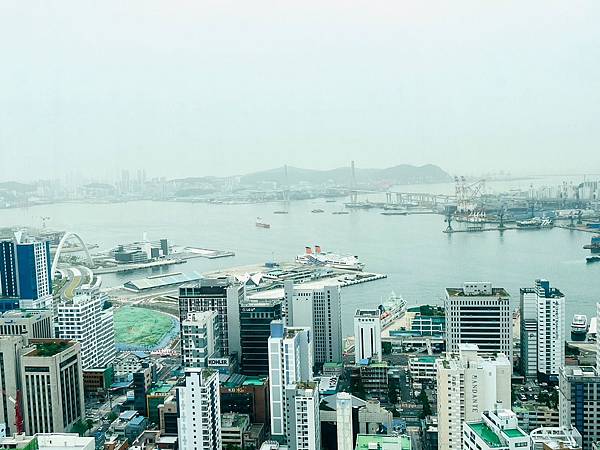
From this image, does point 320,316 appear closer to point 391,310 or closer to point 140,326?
point 391,310

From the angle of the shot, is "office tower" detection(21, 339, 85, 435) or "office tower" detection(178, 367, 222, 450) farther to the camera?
"office tower" detection(21, 339, 85, 435)

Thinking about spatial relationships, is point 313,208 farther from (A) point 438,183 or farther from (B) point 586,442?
(B) point 586,442

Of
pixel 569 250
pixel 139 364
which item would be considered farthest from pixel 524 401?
pixel 569 250

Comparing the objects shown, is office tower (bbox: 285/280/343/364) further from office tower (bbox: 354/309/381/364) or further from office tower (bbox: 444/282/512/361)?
office tower (bbox: 444/282/512/361)

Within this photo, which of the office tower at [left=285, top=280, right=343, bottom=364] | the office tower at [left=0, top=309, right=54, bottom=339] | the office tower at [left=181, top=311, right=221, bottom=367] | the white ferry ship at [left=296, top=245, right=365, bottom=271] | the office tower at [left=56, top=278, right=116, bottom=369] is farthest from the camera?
the white ferry ship at [left=296, top=245, right=365, bottom=271]

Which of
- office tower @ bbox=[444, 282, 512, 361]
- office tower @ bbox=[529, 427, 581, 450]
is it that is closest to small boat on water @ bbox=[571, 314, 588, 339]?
office tower @ bbox=[444, 282, 512, 361]

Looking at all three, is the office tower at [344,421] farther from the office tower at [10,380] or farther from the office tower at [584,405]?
the office tower at [10,380]

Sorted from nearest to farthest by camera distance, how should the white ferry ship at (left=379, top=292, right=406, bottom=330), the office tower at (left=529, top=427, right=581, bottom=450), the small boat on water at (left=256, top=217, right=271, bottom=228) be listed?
the office tower at (left=529, top=427, right=581, bottom=450), the white ferry ship at (left=379, top=292, right=406, bottom=330), the small boat on water at (left=256, top=217, right=271, bottom=228)
